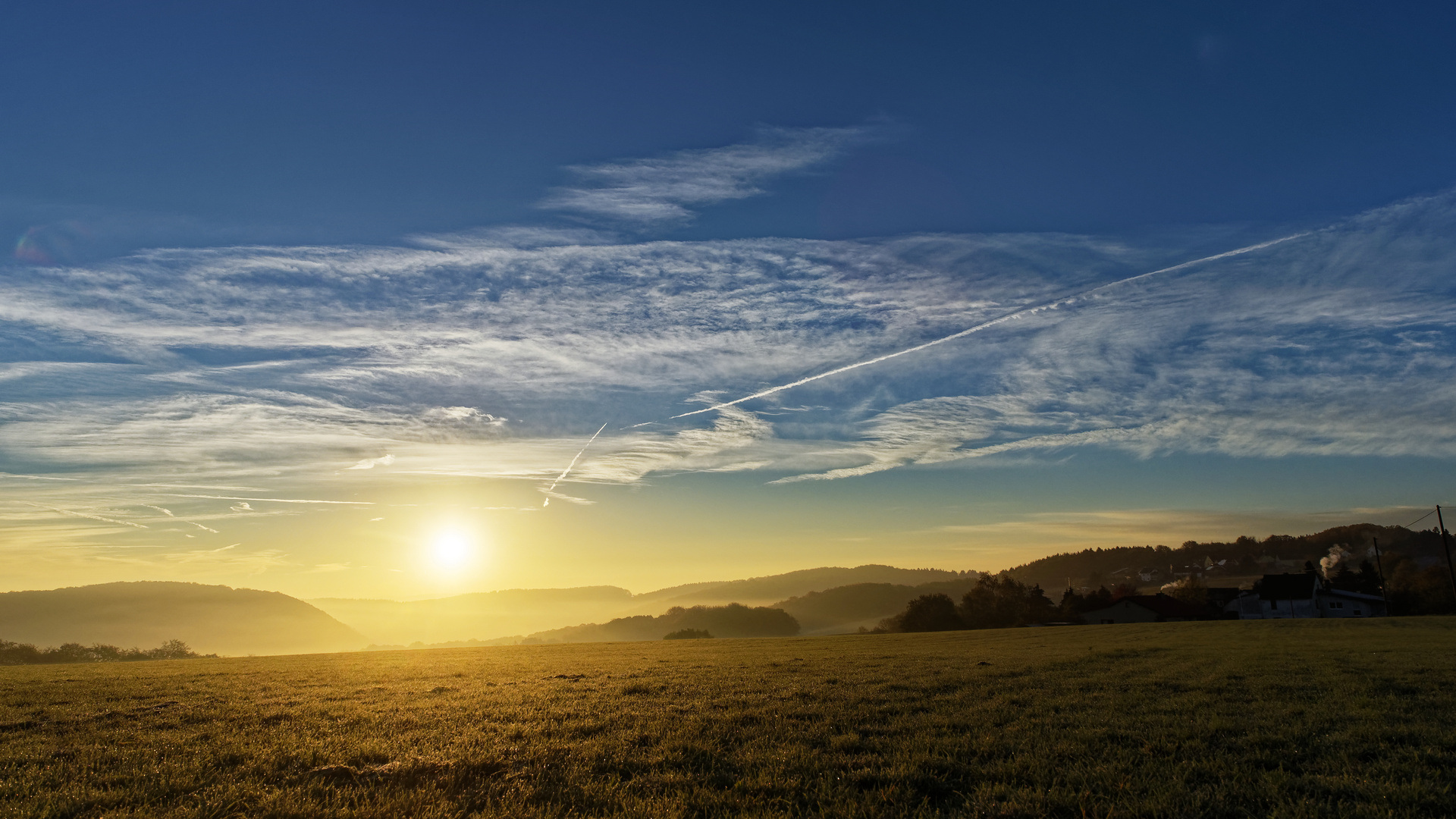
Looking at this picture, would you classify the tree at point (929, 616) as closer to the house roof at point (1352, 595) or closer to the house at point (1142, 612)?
the house at point (1142, 612)

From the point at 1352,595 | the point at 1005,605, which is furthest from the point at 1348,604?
the point at 1005,605

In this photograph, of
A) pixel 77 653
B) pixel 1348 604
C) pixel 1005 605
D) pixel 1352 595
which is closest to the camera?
pixel 77 653

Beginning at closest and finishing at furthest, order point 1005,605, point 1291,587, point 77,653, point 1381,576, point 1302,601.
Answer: point 77,653 → point 1381,576 → point 1005,605 → point 1302,601 → point 1291,587

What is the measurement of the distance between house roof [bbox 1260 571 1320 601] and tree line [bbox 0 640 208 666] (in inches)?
6345

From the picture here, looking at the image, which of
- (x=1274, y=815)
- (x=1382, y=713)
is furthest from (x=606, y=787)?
→ (x=1382, y=713)

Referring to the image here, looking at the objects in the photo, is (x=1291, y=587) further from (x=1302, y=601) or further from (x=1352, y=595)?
(x=1352, y=595)

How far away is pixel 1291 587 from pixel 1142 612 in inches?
1249

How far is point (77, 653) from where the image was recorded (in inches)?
2714

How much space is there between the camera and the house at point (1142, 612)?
124625 mm

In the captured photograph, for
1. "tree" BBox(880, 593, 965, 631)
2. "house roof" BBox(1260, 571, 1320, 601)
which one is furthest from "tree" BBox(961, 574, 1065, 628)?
"house roof" BBox(1260, 571, 1320, 601)

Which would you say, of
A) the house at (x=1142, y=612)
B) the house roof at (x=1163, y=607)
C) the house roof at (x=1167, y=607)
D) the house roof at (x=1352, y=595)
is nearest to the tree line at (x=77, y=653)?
the house at (x=1142, y=612)

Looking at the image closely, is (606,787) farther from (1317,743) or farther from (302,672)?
(302,672)

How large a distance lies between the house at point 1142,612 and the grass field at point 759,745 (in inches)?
4492

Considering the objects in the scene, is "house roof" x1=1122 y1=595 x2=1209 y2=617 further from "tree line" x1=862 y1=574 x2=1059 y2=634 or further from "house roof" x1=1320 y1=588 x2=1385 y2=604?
"house roof" x1=1320 y1=588 x2=1385 y2=604
